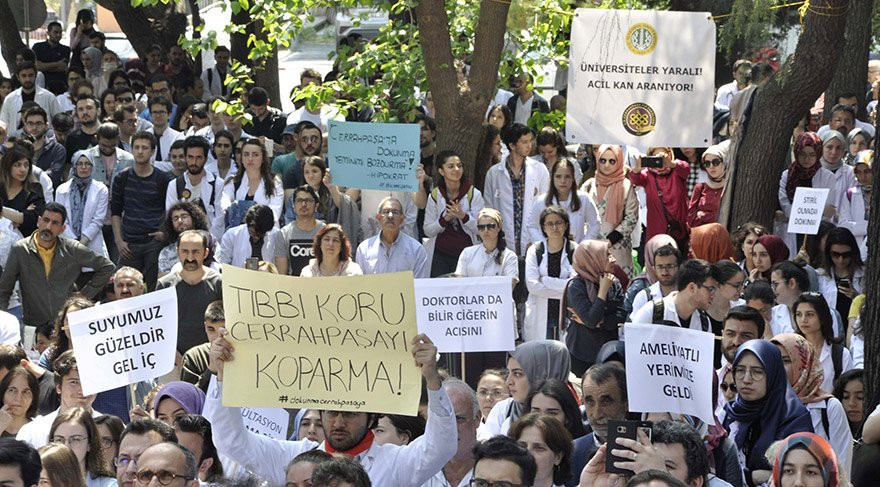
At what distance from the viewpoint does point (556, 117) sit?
14531mm

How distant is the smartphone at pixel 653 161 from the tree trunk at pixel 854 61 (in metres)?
3.88

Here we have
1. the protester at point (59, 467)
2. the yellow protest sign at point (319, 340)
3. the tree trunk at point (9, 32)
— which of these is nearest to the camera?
the protester at point (59, 467)

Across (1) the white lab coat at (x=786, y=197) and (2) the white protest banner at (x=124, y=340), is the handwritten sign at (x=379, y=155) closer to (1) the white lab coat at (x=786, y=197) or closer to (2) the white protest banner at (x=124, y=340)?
(1) the white lab coat at (x=786, y=197)

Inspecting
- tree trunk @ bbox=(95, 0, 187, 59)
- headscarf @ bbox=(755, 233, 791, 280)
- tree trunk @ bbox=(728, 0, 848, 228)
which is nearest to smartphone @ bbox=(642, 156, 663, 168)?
tree trunk @ bbox=(728, 0, 848, 228)

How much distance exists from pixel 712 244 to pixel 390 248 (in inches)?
97.5

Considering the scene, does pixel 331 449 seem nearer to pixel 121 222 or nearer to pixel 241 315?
pixel 241 315

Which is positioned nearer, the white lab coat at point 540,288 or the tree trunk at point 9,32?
the white lab coat at point 540,288

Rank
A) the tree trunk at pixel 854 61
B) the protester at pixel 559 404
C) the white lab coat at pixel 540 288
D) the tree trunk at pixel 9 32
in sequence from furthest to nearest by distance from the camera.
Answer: the tree trunk at pixel 9 32, the tree trunk at pixel 854 61, the white lab coat at pixel 540 288, the protester at pixel 559 404

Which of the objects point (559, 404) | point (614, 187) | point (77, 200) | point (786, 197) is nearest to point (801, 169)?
point (786, 197)

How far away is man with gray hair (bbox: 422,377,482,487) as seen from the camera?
7.38 m

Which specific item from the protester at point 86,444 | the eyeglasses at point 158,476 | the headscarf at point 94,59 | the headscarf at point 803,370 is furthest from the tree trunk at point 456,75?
the headscarf at point 94,59

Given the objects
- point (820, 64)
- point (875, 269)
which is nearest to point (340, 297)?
point (875, 269)

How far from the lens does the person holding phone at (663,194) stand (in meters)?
13.4

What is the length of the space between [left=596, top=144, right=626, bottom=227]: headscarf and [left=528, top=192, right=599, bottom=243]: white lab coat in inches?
11.6
